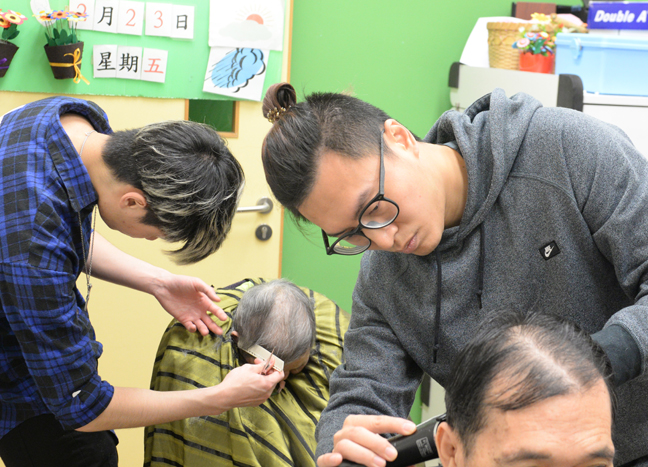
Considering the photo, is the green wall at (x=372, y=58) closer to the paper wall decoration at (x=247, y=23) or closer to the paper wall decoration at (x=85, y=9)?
the paper wall decoration at (x=247, y=23)

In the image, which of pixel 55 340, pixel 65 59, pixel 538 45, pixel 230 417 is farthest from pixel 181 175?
pixel 538 45

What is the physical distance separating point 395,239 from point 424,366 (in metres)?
0.32

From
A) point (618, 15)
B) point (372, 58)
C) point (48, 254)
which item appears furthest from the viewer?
point (372, 58)

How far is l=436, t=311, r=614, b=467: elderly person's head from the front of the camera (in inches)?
31.6

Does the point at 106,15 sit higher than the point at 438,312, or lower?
higher

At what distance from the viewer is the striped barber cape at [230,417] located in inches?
71.9

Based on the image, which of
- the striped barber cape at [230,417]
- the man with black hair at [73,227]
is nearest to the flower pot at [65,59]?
the man with black hair at [73,227]

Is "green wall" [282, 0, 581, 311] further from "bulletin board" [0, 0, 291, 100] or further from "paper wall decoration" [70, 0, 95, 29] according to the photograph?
"paper wall decoration" [70, 0, 95, 29]

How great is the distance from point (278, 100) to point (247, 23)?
124cm

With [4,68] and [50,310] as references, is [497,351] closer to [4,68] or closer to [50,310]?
[50,310]

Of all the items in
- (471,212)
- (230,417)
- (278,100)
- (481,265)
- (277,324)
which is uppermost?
(278,100)

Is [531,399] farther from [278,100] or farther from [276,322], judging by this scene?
[276,322]

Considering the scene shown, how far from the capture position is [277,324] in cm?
194

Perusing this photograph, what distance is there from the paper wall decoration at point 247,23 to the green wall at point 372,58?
5.5 inches
